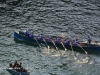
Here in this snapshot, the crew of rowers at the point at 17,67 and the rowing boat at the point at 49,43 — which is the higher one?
the rowing boat at the point at 49,43

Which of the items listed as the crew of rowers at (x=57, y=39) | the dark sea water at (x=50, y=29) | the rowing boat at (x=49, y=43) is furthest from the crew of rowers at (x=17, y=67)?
the crew of rowers at (x=57, y=39)

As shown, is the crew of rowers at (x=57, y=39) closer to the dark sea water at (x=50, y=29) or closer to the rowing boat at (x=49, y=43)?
the rowing boat at (x=49, y=43)

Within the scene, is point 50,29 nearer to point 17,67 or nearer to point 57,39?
point 57,39

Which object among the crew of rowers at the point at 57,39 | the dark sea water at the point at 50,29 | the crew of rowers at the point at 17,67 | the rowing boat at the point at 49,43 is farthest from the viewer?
the crew of rowers at the point at 57,39

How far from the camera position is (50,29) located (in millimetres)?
89125

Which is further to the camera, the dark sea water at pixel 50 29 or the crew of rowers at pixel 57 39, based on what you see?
the crew of rowers at pixel 57 39

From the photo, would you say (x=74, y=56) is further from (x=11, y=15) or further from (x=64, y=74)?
(x=11, y=15)

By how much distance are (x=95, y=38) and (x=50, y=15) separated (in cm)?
1690

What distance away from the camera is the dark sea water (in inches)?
2879

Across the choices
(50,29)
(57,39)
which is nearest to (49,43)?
(57,39)

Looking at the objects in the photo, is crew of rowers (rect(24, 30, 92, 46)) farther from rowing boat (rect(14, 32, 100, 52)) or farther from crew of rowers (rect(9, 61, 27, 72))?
crew of rowers (rect(9, 61, 27, 72))

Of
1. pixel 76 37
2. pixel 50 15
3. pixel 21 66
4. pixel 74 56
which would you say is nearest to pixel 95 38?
pixel 76 37

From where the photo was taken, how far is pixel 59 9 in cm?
9975

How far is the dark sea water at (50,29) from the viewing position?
73.1 metres
